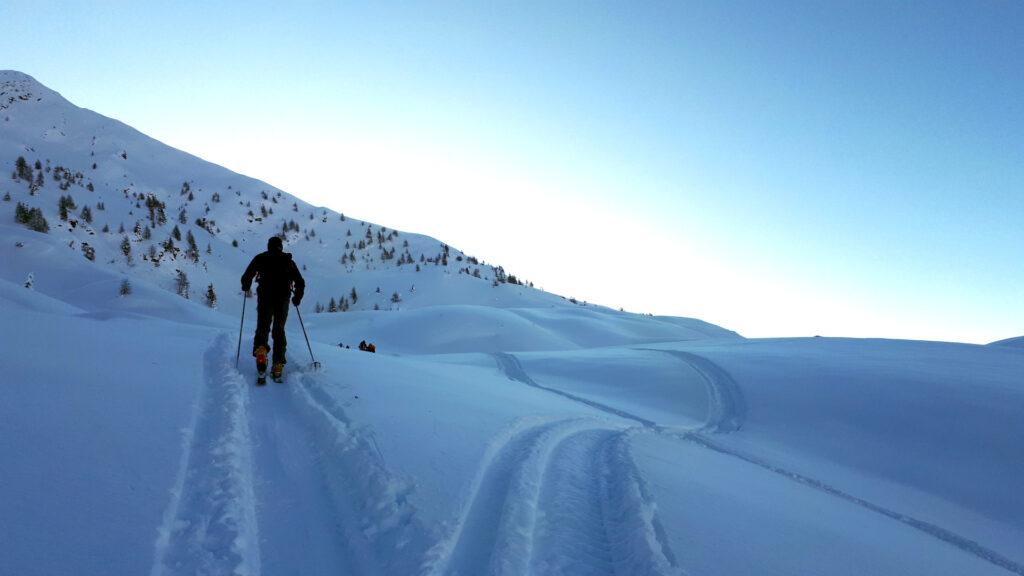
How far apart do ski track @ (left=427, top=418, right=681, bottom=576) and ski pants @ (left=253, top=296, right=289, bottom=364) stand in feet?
10.5

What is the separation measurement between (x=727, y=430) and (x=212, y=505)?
7208 mm

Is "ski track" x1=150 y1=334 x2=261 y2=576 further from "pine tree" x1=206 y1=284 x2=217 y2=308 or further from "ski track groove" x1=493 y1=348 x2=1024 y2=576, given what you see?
"pine tree" x1=206 y1=284 x2=217 y2=308

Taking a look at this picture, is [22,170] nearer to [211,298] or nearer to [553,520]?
[211,298]

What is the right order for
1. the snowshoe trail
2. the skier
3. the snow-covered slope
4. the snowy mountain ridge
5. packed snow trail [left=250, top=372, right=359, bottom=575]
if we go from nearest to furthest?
1. packed snow trail [left=250, top=372, right=359, bottom=575]
2. the skier
3. the snowshoe trail
4. the snow-covered slope
5. the snowy mountain ridge

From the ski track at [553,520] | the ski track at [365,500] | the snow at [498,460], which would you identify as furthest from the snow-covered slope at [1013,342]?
the ski track at [365,500]

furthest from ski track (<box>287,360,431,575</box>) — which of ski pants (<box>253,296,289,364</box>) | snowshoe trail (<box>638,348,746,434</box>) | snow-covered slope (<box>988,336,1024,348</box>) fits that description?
snow-covered slope (<box>988,336,1024,348</box>)

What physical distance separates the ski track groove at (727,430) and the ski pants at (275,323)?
16.3ft

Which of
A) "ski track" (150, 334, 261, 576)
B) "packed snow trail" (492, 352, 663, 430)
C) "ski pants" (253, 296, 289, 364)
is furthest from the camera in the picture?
"packed snow trail" (492, 352, 663, 430)

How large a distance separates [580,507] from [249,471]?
2358 millimetres

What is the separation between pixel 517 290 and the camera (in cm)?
2875

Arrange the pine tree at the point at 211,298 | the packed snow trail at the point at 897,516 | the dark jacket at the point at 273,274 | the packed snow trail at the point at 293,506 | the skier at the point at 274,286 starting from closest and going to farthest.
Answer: the packed snow trail at the point at 293,506 < the packed snow trail at the point at 897,516 < the skier at the point at 274,286 < the dark jacket at the point at 273,274 < the pine tree at the point at 211,298

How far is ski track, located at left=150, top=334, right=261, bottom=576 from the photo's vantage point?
2.19m

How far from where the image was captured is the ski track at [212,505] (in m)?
2.19

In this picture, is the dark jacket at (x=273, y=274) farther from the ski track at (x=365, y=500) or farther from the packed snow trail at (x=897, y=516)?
the packed snow trail at (x=897, y=516)
